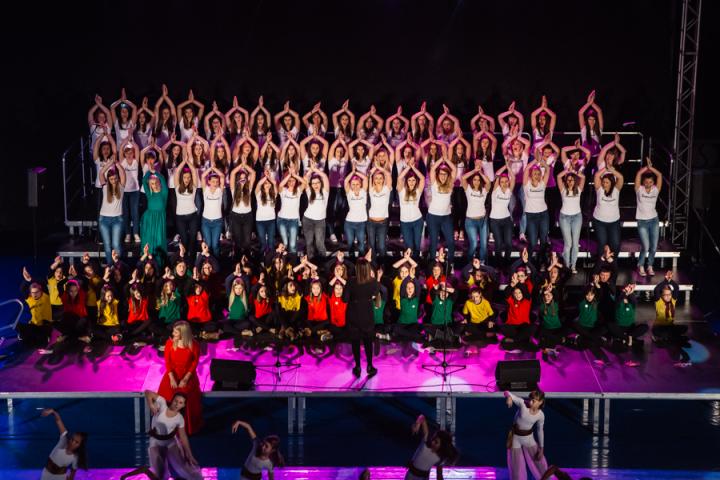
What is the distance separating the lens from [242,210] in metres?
12.2

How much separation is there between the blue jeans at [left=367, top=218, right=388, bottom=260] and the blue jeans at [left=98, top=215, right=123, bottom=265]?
2917mm

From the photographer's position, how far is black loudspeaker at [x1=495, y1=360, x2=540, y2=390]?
947 cm

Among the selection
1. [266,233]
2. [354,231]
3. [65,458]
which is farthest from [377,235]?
[65,458]

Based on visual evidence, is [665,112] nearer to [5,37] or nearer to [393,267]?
[393,267]

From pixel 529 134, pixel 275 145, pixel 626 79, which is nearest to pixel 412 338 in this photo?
pixel 275 145

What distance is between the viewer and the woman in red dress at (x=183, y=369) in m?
8.88

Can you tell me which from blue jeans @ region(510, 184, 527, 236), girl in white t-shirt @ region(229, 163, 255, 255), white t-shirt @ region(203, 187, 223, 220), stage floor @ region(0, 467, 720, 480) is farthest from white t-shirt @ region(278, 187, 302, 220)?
stage floor @ region(0, 467, 720, 480)

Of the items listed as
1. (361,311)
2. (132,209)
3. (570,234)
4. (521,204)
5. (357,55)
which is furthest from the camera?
(357,55)

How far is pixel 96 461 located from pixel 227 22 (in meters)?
7.34

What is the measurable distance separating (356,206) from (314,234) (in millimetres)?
614

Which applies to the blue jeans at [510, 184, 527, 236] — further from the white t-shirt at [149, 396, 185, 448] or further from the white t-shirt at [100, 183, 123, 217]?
the white t-shirt at [149, 396, 185, 448]

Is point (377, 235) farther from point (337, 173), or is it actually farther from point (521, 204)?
point (521, 204)

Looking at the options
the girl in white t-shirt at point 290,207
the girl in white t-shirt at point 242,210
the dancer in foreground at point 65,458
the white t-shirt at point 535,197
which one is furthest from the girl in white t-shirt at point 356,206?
the dancer in foreground at point 65,458

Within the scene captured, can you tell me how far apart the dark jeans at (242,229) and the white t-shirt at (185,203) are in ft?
1.57
